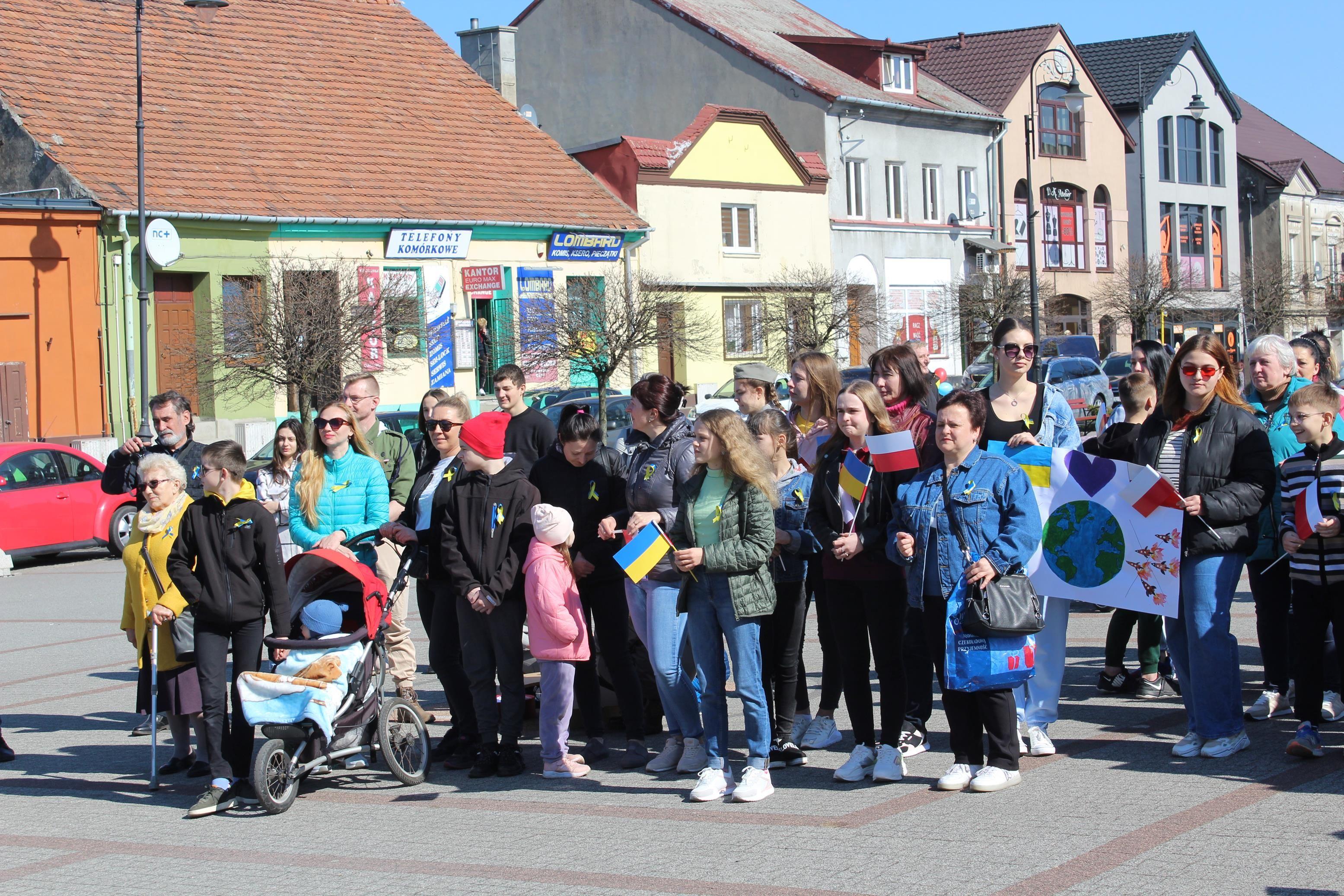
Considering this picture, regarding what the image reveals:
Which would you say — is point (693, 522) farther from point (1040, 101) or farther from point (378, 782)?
point (1040, 101)

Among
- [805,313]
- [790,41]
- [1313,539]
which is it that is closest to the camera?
[1313,539]

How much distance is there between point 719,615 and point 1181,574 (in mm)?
2258

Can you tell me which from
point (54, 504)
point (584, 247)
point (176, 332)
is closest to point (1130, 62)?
point (584, 247)

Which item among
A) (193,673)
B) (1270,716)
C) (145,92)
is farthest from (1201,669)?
(145,92)

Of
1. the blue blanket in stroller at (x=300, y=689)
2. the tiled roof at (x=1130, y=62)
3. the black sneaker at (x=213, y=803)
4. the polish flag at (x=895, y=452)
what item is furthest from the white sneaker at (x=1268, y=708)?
the tiled roof at (x=1130, y=62)

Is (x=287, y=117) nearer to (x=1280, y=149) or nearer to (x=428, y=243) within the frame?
(x=428, y=243)

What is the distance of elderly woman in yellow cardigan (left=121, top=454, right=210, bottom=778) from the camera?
7836 millimetres

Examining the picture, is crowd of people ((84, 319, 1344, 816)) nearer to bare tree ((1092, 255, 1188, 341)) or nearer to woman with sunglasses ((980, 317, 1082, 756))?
woman with sunglasses ((980, 317, 1082, 756))

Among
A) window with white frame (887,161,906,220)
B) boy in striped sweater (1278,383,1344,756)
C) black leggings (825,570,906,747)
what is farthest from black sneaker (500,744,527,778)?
window with white frame (887,161,906,220)

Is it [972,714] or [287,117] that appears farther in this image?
[287,117]

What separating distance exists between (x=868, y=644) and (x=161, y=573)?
367 centimetres

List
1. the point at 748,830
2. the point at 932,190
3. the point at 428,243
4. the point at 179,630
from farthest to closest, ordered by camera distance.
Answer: the point at 932,190, the point at 428,243, the point at 179,630, the point at 748,830

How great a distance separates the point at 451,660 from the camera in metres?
8.12

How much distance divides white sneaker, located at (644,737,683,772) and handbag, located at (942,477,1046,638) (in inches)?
72.7
